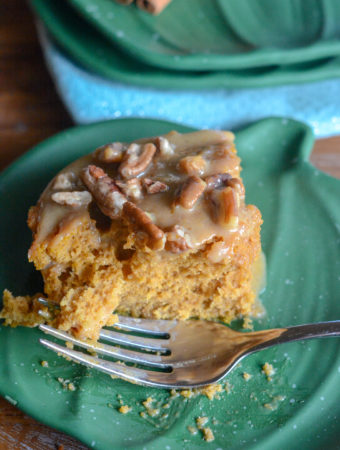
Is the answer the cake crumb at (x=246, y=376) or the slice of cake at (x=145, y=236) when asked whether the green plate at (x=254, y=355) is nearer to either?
the cake crumb at (x=246, y=376)

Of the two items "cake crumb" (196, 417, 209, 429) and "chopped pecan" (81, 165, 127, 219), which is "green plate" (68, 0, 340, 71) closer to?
"chopped pecan" (81, 165, 127, 219)

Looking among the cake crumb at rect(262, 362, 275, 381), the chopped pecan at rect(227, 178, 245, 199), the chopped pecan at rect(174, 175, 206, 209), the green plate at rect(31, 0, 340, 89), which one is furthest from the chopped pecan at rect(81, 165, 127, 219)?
the green plate at rect(31, 0, 340, 89)

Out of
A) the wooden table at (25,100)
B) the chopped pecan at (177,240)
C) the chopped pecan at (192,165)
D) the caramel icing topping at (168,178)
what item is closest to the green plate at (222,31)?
the wooden table at (25,100)

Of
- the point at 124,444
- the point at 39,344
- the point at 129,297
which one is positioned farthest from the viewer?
the point at 129,297

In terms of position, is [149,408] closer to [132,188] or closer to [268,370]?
[268,370]

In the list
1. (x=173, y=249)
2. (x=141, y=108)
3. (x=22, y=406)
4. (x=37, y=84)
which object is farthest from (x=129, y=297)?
(x=37, y=84)

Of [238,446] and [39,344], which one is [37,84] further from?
[238,446]
